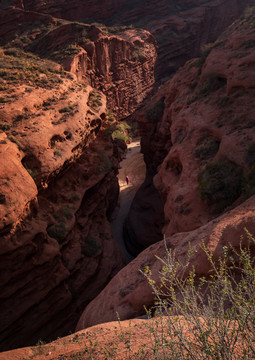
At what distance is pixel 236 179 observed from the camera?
7.84 meters

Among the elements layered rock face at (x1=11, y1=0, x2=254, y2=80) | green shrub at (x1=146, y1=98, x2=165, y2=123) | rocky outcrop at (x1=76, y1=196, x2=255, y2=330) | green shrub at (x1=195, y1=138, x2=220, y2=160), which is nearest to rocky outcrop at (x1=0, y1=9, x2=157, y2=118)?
layered rock face at (x1=11, y1=0, x2=254, y2=80)

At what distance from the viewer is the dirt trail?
17453 mm

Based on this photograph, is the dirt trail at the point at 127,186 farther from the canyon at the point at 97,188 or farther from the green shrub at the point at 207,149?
the green shrub at the point at 207,149

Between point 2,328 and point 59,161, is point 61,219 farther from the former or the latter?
point 2,328

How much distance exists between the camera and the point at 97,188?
45.6 feet

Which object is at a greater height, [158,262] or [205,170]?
[205,170]

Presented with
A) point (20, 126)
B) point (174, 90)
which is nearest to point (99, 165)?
point (20, 126)

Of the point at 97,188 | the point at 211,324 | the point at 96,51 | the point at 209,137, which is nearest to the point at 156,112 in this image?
the point at 97,188

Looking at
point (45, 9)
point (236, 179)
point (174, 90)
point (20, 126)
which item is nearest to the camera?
point (236, 179)

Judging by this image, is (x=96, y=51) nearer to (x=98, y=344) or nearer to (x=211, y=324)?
(x=98, y=344)

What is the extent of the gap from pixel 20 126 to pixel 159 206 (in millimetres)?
9049

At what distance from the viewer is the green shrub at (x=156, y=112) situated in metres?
16.1

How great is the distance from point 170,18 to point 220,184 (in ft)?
125

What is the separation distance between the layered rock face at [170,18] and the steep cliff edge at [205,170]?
24.6 m
